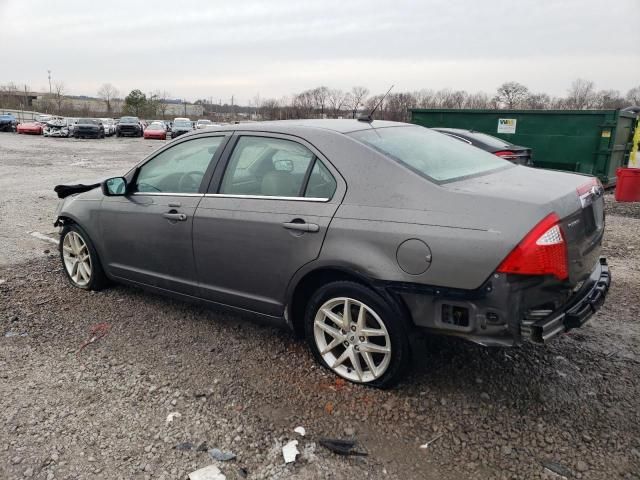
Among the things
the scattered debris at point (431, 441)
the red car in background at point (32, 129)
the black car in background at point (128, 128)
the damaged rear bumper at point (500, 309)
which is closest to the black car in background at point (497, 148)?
the damaged rear bumper at point (500, 309)

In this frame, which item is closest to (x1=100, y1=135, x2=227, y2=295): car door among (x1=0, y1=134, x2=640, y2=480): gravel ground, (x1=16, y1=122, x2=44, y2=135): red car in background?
(x1=0, y1=134, x2=640, y2=480): gravel ground

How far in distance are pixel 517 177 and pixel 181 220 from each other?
236 centimetres

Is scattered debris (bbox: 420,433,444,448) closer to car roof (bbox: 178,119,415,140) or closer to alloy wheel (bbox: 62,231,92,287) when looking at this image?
car roof (bbox: 178,119,415,140)

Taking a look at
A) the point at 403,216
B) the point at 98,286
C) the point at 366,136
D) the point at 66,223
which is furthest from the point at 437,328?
the point at 66,223

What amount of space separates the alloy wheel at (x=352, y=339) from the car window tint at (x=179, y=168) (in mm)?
1443

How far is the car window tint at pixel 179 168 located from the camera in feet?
12.7

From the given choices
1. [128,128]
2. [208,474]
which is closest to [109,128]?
[128,128]

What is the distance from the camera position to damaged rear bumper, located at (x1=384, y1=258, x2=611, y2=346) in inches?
101

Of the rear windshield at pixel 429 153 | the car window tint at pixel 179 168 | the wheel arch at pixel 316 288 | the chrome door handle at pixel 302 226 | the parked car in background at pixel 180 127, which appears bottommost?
the parked car in background at pixel 180 127

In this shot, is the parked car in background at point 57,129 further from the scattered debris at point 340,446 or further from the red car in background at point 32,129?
the scattered debris at point 340,446

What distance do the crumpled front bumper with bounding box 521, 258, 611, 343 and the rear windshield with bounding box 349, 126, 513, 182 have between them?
92 centimetres

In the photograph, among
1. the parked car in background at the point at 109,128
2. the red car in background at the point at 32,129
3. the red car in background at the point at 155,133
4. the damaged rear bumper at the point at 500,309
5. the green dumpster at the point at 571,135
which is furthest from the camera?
the red car in background at the point at 32,129

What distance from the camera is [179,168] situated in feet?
13.4

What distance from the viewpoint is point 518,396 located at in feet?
10.1
